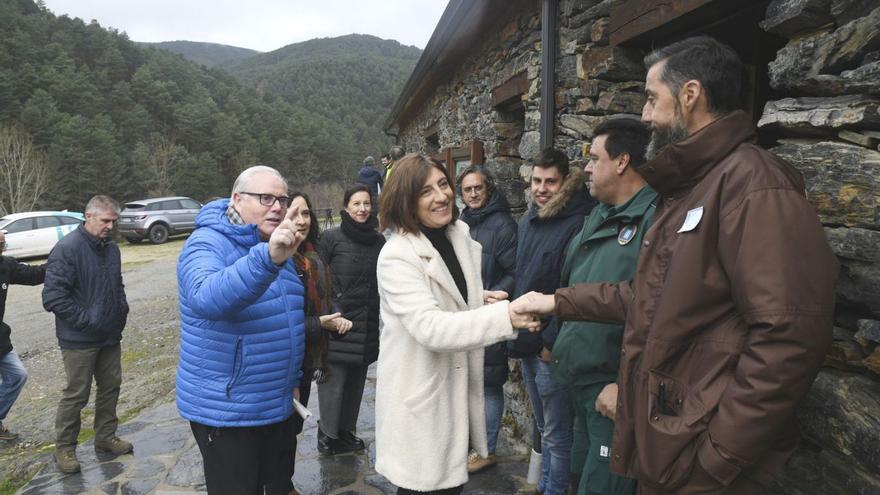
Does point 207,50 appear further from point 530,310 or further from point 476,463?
point 530,310

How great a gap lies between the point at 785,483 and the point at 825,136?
1.11m

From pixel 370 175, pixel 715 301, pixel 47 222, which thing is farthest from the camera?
pixel 47 222

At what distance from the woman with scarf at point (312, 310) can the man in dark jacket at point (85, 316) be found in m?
1.60

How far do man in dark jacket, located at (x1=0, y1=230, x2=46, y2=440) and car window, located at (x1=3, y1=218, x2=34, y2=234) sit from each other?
13.6m

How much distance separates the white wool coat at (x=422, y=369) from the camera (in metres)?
1.80

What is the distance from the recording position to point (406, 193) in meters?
2.01

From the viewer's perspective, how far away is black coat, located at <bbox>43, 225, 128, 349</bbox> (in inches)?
140

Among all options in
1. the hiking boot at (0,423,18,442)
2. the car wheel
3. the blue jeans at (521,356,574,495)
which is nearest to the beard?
the blue jeans at (521,356,574,495)

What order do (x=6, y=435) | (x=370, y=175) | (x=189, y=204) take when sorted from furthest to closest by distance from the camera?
(x=189, y=204) < (x=370, y=175) < (x=6, y=435)

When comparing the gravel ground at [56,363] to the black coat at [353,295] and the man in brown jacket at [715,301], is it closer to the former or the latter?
the black coat at [353,295]

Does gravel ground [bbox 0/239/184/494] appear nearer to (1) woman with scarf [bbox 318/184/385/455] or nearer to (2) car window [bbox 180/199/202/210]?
(1) woman with scarf [bbox 318/184/385/455]

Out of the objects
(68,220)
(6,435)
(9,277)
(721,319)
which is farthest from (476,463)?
(68,220)

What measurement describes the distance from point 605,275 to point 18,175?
30.5 metres

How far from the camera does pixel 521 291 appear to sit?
2.82 m
